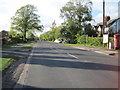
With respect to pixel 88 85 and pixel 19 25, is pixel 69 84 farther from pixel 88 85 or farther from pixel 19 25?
pixel 19 25

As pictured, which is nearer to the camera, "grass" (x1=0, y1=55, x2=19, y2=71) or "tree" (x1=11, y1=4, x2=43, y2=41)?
"grass" (x1=0, y1=55, x2=19, y2=71)

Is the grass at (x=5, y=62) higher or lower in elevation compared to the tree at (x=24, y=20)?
lower

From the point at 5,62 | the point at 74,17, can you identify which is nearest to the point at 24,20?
the point at 74,17

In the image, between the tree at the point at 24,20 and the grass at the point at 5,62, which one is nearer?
the grass at the point at 5,62

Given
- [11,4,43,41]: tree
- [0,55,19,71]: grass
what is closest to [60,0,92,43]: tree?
[11,4,43,41]: tree

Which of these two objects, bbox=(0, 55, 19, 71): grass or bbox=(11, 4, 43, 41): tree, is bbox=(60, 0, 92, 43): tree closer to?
bbox=(11, 4, 43, 41): tree

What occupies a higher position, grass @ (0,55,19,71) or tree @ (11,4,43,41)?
tree @ (11,4,43,41)

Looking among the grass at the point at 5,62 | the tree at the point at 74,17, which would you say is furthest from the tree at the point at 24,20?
the grass at the point at 5,62

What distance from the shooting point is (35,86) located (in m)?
6.75

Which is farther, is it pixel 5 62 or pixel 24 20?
pixel 24 20

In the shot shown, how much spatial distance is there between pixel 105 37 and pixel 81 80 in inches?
938

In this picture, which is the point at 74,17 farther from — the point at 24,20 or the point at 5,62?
the point at 5,62

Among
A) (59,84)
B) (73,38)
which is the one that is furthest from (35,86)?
(73,38)

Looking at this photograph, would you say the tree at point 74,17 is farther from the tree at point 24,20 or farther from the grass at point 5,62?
the grass at point 5,62
